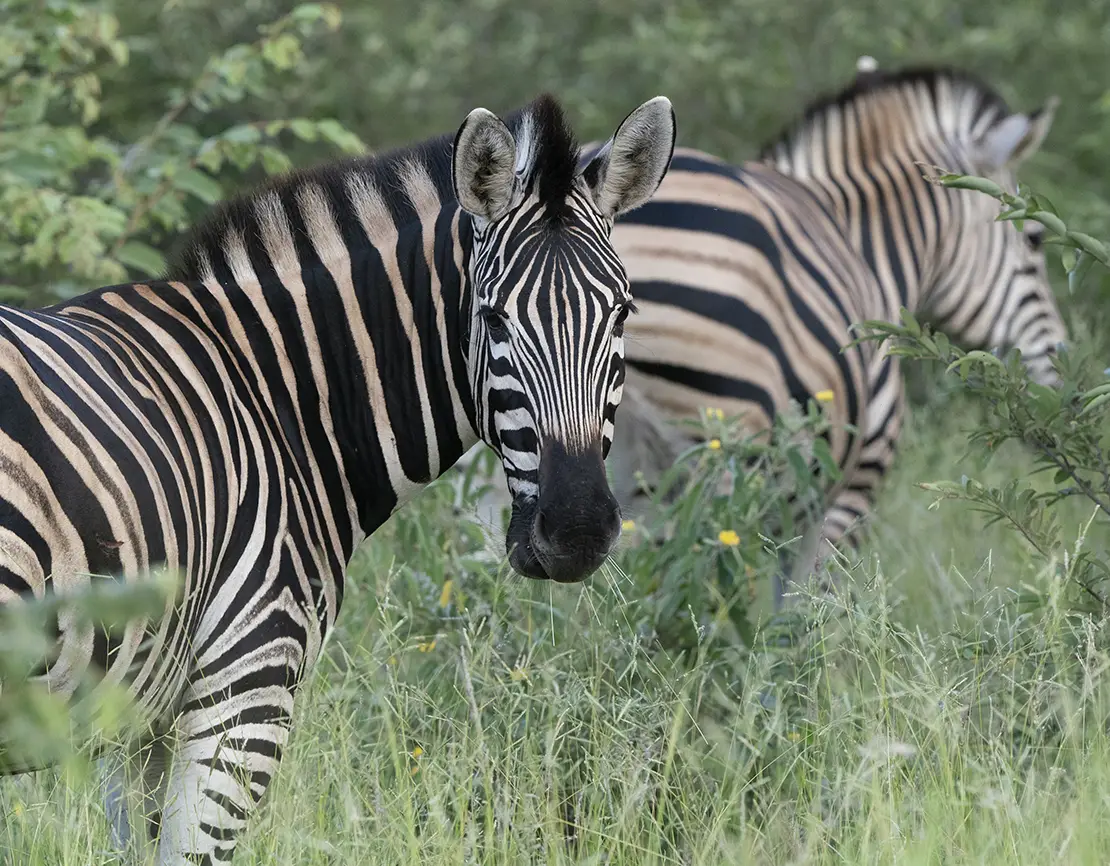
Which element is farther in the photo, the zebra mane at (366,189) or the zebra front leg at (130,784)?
the zebra mane at (366,189)

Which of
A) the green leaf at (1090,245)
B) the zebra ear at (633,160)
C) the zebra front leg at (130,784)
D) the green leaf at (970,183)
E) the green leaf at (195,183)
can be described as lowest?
the zebra front leg at (130,784)

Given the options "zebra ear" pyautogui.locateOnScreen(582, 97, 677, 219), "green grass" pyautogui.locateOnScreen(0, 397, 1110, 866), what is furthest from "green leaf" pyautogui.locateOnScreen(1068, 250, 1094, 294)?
"zebra ear" pyautogui.locateOnScreen(582, 97, 677, 219)

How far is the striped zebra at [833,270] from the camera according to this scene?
5.20 metres

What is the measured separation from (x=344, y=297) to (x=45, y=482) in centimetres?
105

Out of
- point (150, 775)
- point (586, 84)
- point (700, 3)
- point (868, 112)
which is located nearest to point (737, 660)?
point (150, 775)

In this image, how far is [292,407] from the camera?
3.21 m

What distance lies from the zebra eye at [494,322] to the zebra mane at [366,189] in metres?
0.32

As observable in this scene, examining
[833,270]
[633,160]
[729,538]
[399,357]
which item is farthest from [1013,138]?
[399,357]

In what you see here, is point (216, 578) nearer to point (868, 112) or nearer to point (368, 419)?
point (368, 419)

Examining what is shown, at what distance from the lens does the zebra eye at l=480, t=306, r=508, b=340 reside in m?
3.06

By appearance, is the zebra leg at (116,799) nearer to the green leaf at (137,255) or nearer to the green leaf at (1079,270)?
the green leaf at (1079,270)

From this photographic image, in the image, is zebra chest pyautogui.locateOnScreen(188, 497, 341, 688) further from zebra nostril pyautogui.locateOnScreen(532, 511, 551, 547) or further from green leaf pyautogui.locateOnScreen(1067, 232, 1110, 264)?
green leaf pyautogui.locateOnScreen(1067, 232, 1110, 264)

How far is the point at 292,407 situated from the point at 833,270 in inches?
123

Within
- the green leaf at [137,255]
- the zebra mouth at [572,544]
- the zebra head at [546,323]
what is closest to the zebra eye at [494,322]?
the zebra head at [546,323]
